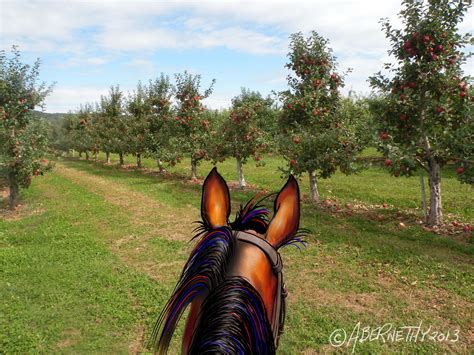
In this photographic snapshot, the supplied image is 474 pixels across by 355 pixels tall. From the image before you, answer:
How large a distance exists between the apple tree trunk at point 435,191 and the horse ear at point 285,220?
8.44 m

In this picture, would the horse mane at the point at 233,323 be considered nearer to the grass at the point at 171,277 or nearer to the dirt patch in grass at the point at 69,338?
the grass at the point at 171,277

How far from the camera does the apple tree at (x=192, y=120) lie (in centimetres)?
1708

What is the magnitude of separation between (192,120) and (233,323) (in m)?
16.6

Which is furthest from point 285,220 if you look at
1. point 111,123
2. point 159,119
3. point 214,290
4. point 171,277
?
point 111,123

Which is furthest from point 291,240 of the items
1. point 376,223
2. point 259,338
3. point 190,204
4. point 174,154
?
point 174,154

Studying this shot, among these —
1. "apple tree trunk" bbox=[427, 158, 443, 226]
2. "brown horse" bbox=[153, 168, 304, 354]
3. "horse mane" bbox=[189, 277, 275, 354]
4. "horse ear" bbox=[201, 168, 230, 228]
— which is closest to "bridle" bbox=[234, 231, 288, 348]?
"brown horse" bbox=[153, 168, 304, 354]

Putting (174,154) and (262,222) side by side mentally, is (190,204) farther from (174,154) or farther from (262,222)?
(262,222)

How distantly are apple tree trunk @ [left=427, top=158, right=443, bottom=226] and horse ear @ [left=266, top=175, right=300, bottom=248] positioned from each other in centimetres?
844

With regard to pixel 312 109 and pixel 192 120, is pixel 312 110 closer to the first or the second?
pixel 312 109

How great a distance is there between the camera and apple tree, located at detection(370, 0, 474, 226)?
8.00m

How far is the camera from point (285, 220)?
1.70 m

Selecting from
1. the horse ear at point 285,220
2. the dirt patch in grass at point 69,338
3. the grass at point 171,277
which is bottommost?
the dirt patch in grass at point 69,338

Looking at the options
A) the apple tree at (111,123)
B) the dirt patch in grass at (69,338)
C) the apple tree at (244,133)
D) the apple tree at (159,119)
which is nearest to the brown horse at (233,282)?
the dirt patch in grass at (69,338)

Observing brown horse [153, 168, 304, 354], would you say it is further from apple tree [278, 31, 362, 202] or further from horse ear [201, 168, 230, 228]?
apple tree [278, 31, 362, 202]
